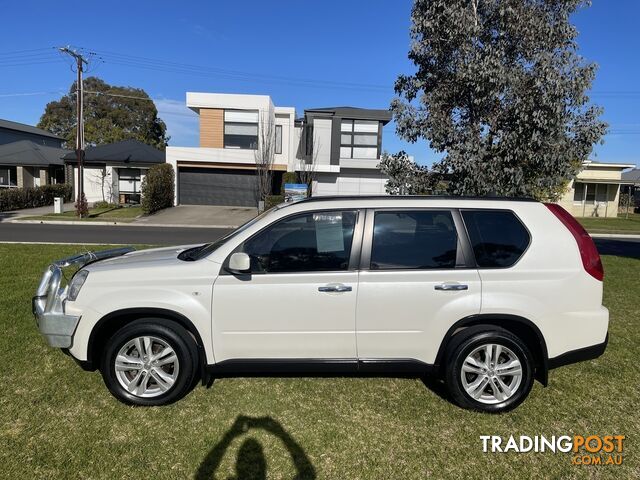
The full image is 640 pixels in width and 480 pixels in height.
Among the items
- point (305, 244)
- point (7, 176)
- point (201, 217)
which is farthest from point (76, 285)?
point (7, 176)

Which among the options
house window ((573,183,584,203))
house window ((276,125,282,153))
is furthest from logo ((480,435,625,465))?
house window ((573,183,584,203))

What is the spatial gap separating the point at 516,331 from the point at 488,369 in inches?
16.1

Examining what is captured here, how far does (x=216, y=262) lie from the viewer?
3629 millimetres

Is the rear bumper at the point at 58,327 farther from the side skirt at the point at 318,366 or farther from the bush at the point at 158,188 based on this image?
the bush at the point at 158,188

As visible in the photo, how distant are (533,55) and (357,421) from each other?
612cm

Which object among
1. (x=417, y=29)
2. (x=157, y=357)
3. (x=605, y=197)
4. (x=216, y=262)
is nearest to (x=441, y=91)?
(x=417, y=29)

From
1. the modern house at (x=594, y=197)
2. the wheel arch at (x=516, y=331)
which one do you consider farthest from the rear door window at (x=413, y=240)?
the modern house at (x=594, y=197)

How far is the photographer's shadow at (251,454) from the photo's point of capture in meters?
2.91

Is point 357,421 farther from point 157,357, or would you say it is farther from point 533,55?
point 533,55

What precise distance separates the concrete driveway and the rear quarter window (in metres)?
19.6

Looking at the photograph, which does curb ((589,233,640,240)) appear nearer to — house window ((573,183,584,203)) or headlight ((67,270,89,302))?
house window ((573,183,584,203))

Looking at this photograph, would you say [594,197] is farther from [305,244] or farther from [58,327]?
[58,327]

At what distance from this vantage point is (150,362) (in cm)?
365

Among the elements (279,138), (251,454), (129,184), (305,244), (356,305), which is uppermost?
(279,138)
